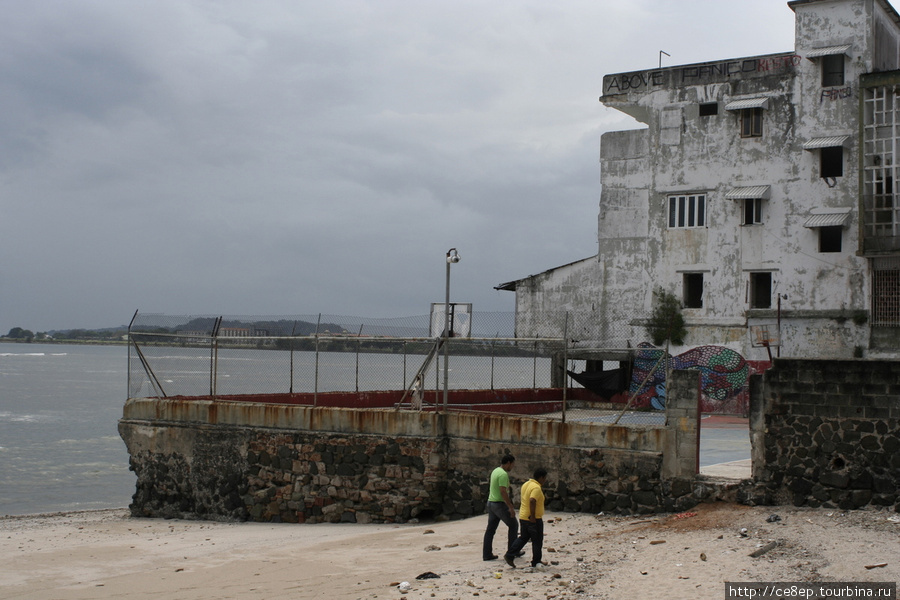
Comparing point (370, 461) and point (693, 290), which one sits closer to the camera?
point (370, 461)

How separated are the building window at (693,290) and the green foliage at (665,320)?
60 cm

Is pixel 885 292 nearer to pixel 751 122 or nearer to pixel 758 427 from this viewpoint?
pixel 751 122

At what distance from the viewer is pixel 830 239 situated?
1393 inches

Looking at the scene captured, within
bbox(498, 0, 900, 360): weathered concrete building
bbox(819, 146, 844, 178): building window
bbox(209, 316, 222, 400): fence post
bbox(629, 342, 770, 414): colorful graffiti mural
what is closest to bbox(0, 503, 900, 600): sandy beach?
bbox(209, 316, 222, 400): fence post

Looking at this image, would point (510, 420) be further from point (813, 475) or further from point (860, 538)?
point (860, 538)

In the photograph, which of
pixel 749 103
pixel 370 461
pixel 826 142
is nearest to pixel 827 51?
pixel 749 103

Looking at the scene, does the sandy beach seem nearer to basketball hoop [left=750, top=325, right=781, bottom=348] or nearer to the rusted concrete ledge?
the rusted concrete ledge

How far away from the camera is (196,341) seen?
78.4 ft

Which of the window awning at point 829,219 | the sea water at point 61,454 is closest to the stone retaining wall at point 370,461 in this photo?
the sea water at point 61,454

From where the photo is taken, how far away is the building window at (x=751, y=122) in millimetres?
35969

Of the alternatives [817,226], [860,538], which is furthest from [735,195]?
[860,538]

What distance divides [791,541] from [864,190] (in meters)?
24.1

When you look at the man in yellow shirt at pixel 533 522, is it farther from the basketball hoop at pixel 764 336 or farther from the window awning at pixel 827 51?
the window awning at pixel 827 51

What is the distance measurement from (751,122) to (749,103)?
2.90 feet
